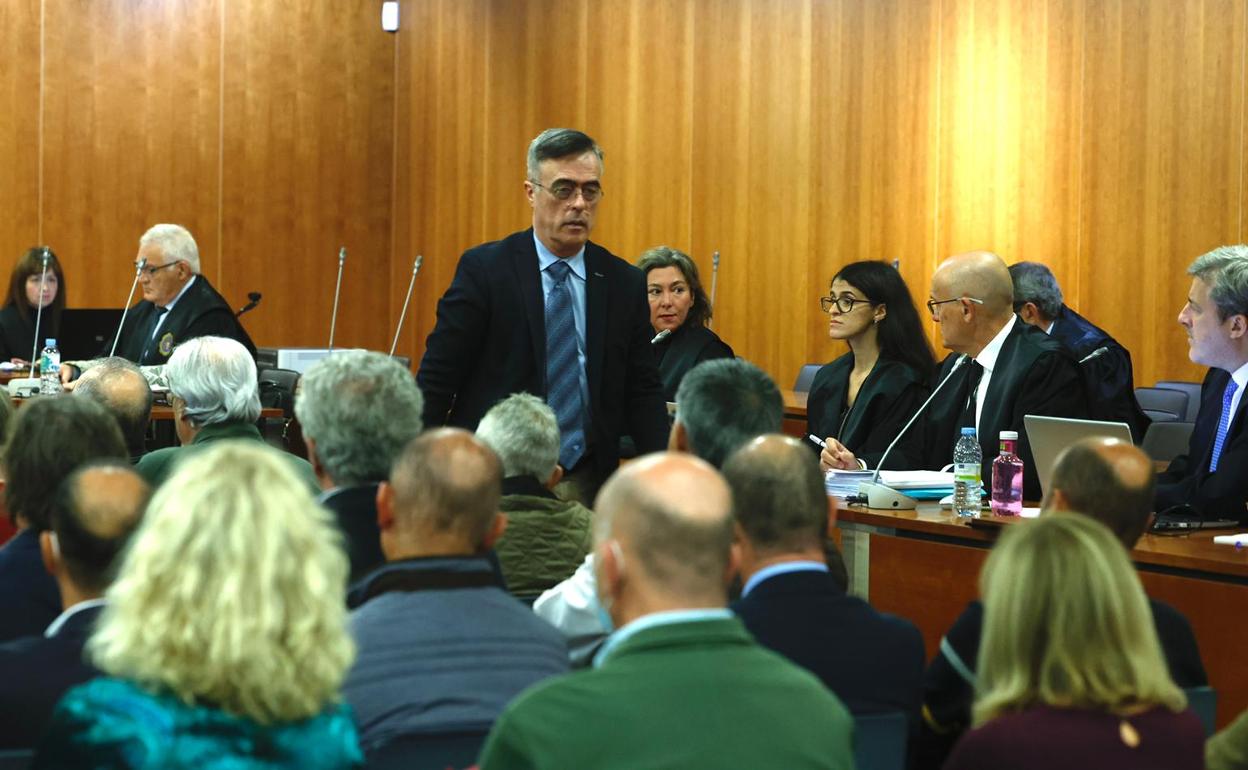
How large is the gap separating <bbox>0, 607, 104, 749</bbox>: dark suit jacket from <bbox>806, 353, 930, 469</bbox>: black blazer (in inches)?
136

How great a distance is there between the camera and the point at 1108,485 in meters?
2.57

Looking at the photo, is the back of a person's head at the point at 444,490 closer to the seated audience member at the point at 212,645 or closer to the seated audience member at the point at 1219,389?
the seated audience member at the point at 212,645

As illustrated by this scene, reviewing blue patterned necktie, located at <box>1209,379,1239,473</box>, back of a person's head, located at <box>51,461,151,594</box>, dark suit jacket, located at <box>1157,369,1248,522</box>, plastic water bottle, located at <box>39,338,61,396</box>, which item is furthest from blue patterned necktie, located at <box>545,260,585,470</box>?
plastic water bottle, located at <box>39,338,61,396</box>

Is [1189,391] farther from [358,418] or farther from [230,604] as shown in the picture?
[230,604]

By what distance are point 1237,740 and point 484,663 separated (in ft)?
3.37

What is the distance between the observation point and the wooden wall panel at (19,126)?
1058 centimetres

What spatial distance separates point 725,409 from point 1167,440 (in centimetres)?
284

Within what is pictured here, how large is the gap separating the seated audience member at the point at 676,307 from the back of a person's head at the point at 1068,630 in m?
4.77

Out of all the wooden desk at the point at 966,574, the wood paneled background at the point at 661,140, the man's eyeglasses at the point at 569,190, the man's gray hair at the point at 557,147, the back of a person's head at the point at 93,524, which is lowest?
the wooden desk at the point at 966,574

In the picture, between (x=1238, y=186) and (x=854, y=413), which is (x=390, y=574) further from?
(x=1238, y=186)

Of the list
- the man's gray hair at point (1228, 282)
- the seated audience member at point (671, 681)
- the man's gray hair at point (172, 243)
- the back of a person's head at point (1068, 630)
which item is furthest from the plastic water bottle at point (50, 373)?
the back of a person's head at point (1068, 630)

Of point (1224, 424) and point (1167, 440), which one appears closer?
point (1224, 424)

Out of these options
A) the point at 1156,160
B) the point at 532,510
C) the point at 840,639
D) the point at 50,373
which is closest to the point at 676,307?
the point at 50,373

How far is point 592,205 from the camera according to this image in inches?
173
